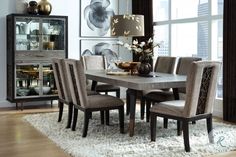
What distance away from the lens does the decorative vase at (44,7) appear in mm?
6805

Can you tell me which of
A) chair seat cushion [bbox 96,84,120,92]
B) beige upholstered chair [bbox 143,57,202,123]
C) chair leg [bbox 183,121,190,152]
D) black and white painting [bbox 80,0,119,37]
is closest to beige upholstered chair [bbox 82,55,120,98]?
chair seat cushion [bbox 96,84,120,92]

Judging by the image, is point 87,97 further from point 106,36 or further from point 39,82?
point 106,36

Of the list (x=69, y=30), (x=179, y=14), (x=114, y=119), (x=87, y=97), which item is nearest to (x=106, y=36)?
(x=69, y=30)

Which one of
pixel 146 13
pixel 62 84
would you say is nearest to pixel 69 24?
pixel 146 13

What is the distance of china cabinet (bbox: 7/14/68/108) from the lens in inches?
260

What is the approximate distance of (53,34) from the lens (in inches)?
276

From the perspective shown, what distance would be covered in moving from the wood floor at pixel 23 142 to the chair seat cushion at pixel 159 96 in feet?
4.77

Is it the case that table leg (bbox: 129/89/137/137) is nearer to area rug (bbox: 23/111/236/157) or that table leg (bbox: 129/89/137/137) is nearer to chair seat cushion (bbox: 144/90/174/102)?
area rug (bbox: 23/111/236/157)

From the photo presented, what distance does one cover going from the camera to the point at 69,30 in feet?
24.6

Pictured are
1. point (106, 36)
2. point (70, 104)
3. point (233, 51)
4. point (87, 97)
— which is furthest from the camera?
point (106, 36)

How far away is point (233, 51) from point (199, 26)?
1.17 metres

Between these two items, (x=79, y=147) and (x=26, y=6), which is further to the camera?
(x=26, y=6)

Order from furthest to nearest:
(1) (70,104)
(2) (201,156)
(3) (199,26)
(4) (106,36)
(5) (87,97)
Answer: (4) (106,36) → (3) (199,26) → (1) (70,104) → (5) (87,97) → (2) (201,156)

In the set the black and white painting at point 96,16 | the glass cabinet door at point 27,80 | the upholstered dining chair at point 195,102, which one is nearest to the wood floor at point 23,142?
the upholstered dining chair at point 195,102
